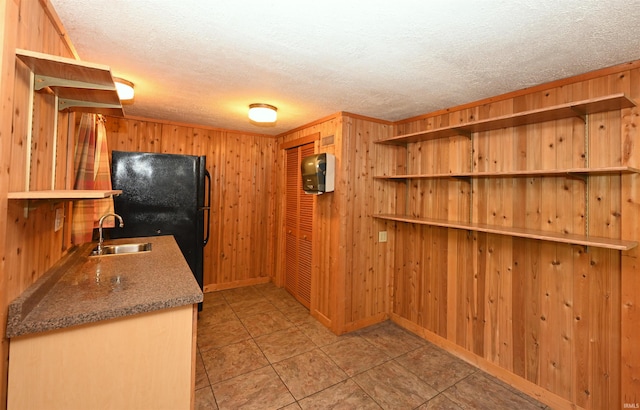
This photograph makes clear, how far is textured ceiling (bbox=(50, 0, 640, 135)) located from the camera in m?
1.30

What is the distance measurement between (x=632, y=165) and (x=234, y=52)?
2.53 metres

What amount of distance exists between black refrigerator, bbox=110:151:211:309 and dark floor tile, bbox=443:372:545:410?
260cm

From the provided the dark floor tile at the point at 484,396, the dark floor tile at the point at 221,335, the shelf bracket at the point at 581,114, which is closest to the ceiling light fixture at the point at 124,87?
the dark floor tile at the point at 221,335

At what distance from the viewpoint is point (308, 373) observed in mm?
2297

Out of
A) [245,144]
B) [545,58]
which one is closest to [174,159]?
[245,144]

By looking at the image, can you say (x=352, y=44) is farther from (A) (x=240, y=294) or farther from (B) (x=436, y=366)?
(A) (x=240, y=294)

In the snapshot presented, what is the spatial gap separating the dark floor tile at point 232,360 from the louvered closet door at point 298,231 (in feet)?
3.40

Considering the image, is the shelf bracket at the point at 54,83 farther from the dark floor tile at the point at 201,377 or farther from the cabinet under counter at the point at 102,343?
the dark floor tile at the point at 201,377

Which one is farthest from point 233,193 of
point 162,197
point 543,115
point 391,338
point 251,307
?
point 543,115

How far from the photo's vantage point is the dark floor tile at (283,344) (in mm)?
2539

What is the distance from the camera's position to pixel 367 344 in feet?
9.05

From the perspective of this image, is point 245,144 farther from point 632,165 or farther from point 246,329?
point 632,165

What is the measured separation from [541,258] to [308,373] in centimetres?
202

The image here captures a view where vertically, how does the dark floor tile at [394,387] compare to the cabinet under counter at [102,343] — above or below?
below
